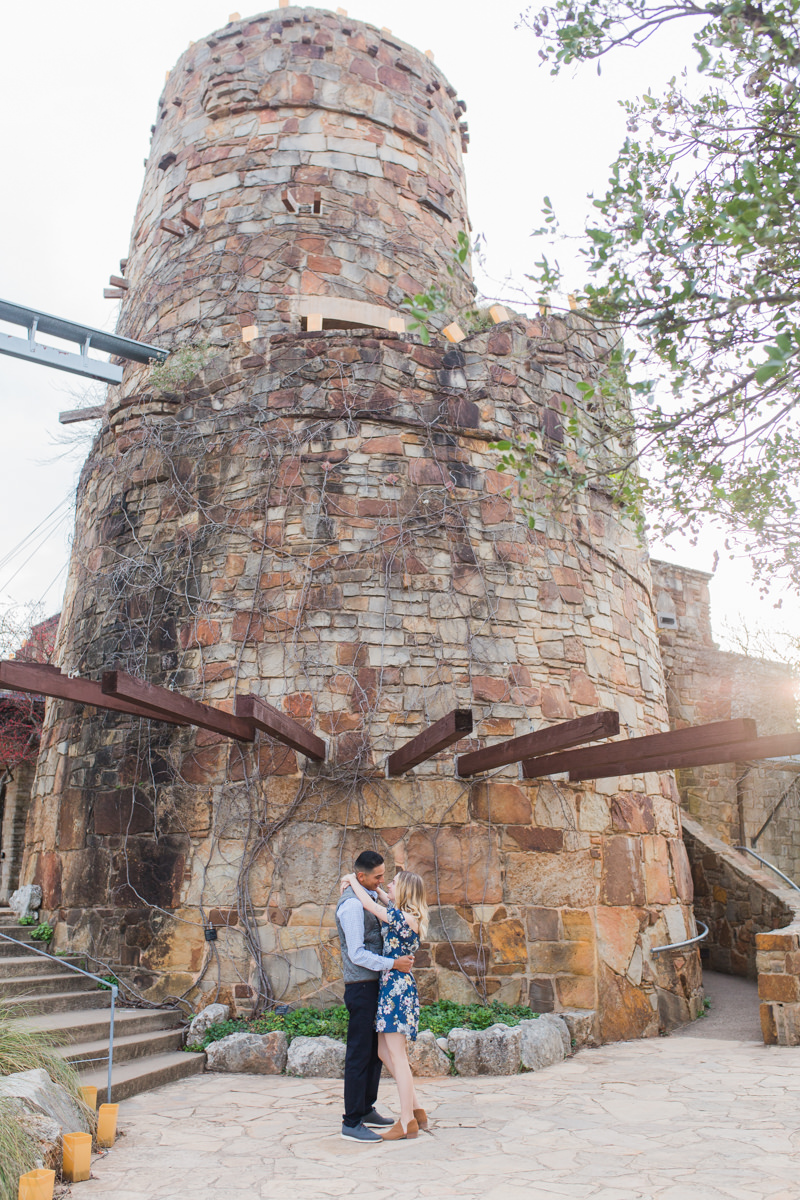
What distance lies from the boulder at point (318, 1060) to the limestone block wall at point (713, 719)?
231 inches

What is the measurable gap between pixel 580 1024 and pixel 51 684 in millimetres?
3696

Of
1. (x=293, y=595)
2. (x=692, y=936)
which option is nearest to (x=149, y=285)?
(x=293, y=595)

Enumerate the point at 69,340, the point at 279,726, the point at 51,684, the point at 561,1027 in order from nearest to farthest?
the point at 51,684
the point at 279,726
the point at 561,1027
the point at 69,340

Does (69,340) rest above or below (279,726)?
above

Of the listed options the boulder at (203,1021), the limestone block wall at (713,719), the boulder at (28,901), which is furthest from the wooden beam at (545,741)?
the limestone block wall at (713,719)

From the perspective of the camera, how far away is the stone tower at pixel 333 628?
5.38 meters

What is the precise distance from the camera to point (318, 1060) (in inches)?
181

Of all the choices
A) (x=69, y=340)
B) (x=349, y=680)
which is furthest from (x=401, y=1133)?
(x=69, y=340)

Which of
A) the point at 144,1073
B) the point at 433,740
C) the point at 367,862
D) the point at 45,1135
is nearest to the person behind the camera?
the point at 45,1135

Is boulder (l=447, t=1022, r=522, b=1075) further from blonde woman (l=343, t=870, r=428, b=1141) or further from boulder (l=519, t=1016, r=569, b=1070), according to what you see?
blonde woman (l=343, t=870, r=428, b=1141)

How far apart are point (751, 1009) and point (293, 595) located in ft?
15.2

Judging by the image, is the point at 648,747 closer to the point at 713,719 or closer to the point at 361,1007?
the point at 361,1007

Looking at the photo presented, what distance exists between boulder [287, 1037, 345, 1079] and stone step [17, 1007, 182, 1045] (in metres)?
0.83

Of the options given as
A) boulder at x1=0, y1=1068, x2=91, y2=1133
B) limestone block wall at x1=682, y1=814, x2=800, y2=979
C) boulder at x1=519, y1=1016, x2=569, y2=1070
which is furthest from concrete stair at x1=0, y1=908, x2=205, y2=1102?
limestone block wall at x1=682, y1=814, x2=800, y2=979
